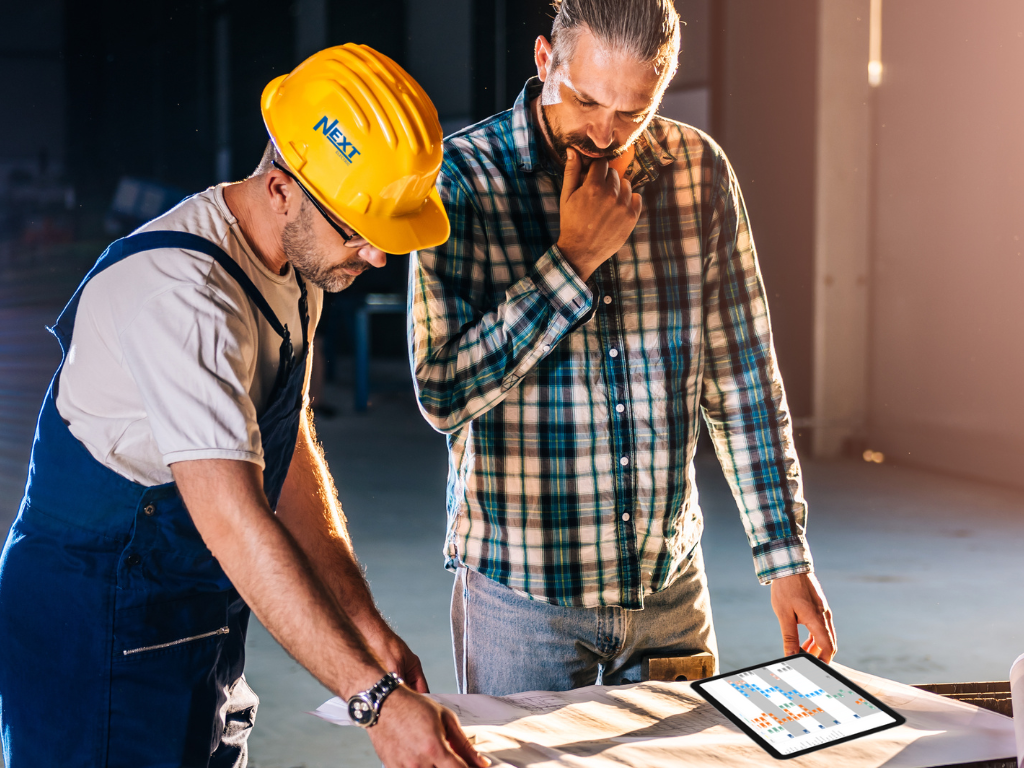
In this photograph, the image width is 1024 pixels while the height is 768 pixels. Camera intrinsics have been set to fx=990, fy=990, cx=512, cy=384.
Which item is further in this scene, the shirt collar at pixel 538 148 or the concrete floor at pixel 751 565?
the concrete floor at pixel 751 565

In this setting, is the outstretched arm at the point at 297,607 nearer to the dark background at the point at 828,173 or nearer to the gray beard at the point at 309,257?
the gray beard at the point at 309,257

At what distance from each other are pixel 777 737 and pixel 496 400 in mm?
498

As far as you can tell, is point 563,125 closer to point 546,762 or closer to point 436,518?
point 546,762

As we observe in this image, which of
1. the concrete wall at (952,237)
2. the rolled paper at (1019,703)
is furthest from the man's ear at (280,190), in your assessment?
the concrete wall at (952,237)

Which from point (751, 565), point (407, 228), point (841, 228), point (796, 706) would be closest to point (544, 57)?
point (407, 228)

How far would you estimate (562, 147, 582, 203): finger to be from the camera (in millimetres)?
1248

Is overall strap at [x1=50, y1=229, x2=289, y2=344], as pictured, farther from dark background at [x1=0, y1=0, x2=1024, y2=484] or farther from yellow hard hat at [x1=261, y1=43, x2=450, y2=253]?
dark background at [x1=0, y1=0, x2=1024, y2=484]

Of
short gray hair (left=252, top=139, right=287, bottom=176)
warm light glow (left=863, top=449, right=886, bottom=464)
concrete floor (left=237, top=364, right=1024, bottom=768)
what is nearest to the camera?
short gray hair (left=252, top=139, right=287, bottom=176)

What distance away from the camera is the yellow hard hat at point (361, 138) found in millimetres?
1066

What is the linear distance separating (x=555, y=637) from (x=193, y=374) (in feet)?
2.01

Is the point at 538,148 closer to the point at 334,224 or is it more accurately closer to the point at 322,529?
the point at 334,224

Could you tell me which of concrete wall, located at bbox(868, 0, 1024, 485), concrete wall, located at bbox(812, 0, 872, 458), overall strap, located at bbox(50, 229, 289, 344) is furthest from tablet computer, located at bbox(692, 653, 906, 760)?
concrete wall, located at bbox(812, 0, 872, 458)

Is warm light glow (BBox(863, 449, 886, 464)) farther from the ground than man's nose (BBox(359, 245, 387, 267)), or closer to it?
closer to it

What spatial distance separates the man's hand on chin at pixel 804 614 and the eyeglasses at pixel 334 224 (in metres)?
0.75
